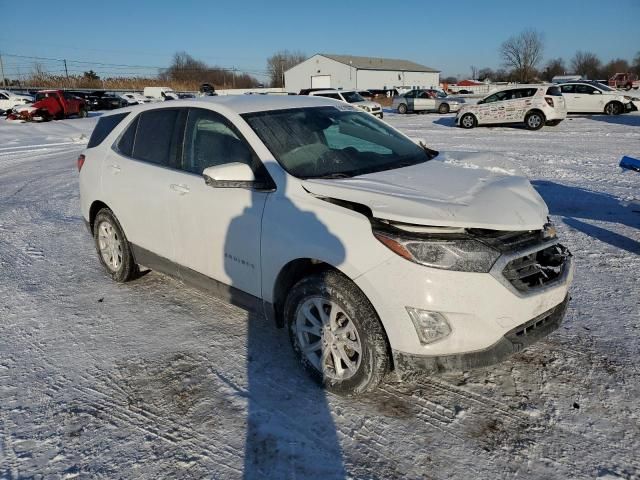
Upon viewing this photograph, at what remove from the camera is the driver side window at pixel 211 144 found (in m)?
3.54

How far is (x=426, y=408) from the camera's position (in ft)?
9.70

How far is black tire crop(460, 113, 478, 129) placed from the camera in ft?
66.3

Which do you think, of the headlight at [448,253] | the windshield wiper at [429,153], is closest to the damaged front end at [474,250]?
the headlight at [448,253]

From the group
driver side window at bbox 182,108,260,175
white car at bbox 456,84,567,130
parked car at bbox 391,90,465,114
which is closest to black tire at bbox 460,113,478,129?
white car at bbox 456,84,567,130

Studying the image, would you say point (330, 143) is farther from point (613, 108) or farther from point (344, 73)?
point (344, 73)

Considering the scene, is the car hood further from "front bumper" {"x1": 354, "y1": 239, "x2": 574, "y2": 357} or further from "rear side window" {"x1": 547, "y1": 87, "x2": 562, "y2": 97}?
"rear side window" {"x1": 547, "y1": 87, "x2": 562, "y2": 97}

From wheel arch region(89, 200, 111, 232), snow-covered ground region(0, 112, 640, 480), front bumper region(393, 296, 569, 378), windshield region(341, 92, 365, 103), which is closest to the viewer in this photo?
snow-covered ground region(0, 112, 640, 480)

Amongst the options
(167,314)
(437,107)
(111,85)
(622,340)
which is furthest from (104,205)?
(111,85)

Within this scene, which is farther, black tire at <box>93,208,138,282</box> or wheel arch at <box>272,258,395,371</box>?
black tire at <box>93,208,138,282</box>

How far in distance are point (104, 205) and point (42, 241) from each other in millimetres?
2053

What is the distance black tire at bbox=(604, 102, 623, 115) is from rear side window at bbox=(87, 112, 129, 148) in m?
23.3

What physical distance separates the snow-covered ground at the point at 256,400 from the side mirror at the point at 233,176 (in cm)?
120

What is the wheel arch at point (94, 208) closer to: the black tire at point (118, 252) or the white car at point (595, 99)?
the black tire at point (118, 252)

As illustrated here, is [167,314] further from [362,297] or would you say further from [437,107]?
[437,107]
